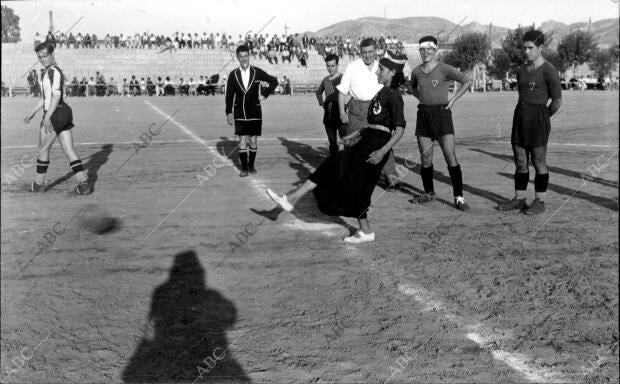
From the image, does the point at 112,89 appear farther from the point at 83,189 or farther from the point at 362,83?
the point at 362,83

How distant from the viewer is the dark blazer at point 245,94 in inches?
447

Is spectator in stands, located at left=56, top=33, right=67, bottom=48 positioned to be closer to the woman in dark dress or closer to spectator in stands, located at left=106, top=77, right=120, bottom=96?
spectator in stands, located at left=106, top=77, right=120, bottom=96

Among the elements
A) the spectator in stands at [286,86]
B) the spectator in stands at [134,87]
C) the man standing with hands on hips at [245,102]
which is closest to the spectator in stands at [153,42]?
the spectator in stands at [134,87]

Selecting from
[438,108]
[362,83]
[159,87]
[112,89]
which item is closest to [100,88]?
[112,89]

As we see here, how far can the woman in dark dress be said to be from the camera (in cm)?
667

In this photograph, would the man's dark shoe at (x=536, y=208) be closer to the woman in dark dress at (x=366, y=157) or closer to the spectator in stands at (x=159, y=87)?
the woman in dark dress at (x=366, y=157)

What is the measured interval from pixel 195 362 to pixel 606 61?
95.3m

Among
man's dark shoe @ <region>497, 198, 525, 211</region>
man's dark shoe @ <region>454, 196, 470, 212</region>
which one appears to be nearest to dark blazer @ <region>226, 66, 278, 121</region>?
man's dark shoe @ <region>454, 196, 470, 212</region>

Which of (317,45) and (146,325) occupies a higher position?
(317,45)

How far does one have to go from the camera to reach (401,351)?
13.9 feet

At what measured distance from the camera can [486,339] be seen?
4379 millimetres

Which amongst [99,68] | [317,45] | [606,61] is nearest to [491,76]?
[606,61]

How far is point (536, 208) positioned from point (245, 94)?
5167mm

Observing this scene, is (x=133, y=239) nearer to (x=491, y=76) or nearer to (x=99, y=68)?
(x=99, y=68)
